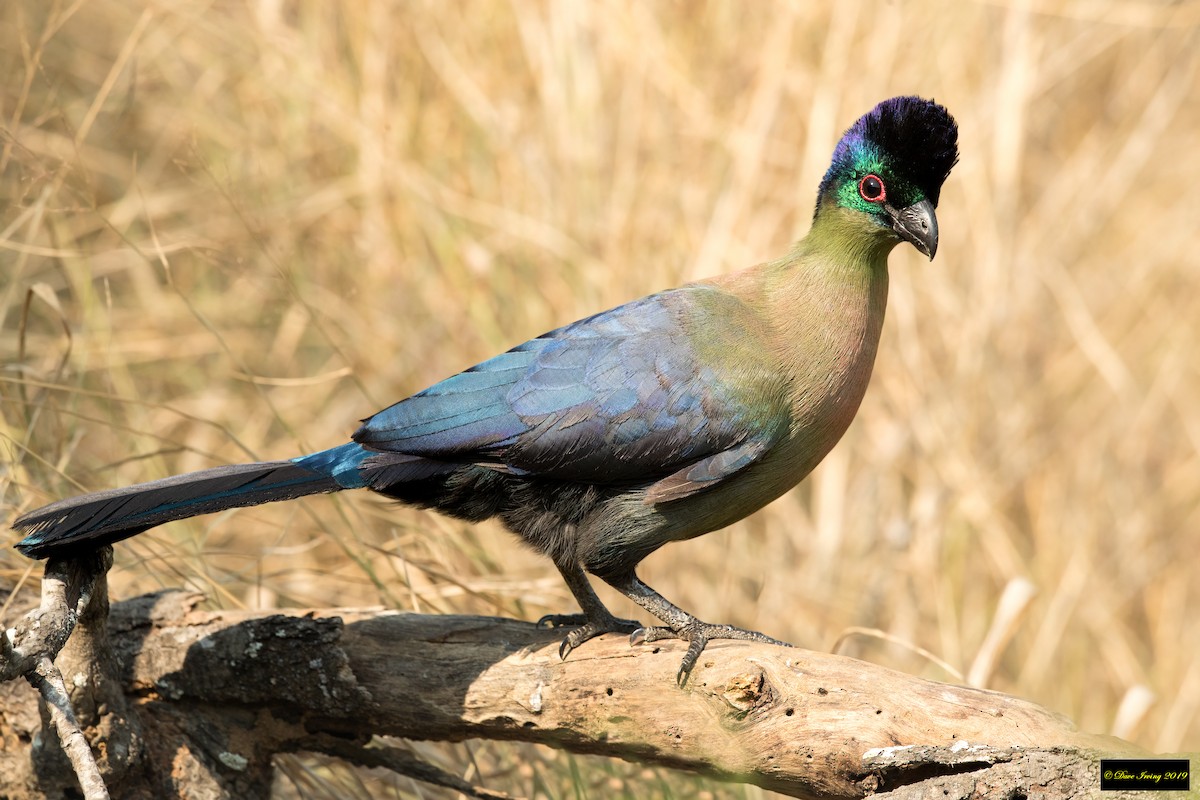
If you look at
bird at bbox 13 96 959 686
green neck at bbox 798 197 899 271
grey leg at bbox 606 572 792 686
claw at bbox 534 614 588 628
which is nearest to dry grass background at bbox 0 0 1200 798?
claw at bbox 534 614 588 628

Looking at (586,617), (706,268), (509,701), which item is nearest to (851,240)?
(586,617)

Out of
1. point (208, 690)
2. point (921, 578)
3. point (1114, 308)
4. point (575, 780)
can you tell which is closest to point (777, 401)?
point (575, 780)

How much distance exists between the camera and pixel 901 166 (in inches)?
119

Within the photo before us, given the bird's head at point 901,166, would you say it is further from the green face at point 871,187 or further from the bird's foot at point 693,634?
the bird's foot at point 693,634

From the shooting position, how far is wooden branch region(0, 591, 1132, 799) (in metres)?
2.36

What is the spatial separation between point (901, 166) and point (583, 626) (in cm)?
142

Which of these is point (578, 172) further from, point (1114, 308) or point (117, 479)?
point (1114, 308)

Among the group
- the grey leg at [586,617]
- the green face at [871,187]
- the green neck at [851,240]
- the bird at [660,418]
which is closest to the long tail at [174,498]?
the bird at [660,418]

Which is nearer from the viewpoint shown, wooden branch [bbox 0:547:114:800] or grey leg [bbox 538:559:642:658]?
wooden branch [bbox 0:547:114:800]

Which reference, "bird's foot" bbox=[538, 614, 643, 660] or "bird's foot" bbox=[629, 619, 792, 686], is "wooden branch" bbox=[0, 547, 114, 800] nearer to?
"bird's foot" bbox=[538, 614, 643, 660]

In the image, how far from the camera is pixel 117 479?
4.33m

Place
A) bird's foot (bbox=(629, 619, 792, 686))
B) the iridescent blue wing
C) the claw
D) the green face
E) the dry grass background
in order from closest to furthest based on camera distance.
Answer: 1. bird's foot (bbox=(629, 619, 792, 686))
2. the iridescent blue wing
3. the green face
4. the claw
5. the dry grass background

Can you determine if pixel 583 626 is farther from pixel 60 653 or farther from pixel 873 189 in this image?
pixel 873 189

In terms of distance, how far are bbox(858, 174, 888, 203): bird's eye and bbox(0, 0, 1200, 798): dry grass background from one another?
2104mm
